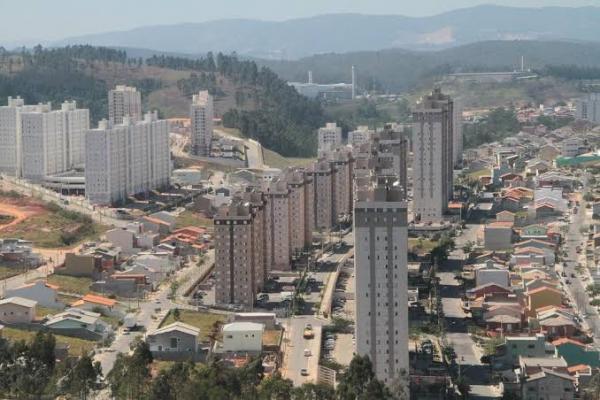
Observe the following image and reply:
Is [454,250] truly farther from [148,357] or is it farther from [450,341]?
[148,357]

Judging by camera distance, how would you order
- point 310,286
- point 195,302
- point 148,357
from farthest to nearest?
point 310,286 < point 195,302 < point 148,357

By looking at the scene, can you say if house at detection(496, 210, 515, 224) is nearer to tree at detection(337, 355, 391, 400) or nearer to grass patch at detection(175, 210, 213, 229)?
grass patch at detection(175, 210, 213, 229)

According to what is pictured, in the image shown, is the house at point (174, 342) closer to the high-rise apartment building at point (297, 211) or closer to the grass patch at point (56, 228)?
the high-rise apartment building at point (297, 211)

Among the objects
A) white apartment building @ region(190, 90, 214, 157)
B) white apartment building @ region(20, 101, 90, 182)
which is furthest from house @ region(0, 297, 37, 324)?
white apartment building @ region(190, 90, 214, 157)

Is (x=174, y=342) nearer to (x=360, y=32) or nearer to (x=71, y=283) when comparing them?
(x=71, y=283)

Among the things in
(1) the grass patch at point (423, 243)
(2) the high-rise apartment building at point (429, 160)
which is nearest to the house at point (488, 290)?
(1) the grass patch at point (423, 243)

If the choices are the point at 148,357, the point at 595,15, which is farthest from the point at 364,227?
the point at 595,15
